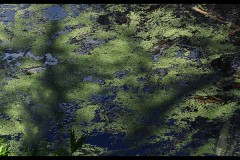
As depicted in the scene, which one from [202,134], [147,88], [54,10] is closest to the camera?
[202,134]

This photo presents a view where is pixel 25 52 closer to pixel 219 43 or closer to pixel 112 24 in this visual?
pixel 112 24

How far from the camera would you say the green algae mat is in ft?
6.88

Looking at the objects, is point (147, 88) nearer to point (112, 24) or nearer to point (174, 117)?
point (174, 117)

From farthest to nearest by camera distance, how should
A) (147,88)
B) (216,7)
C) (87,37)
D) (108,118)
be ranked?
(216,7)
(87,37)
(147,88)
(108,118)

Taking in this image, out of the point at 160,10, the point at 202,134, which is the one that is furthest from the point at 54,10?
the point at 202,134

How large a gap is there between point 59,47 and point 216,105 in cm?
115

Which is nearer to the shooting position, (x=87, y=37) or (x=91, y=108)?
(x=91, y=108)

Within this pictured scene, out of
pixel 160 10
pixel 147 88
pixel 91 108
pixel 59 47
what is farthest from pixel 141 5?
pixel 91 108

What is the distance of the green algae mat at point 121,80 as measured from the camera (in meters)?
2.10

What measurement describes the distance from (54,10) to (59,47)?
66cm

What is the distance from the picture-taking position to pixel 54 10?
11.4 ft

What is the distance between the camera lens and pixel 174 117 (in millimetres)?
2203

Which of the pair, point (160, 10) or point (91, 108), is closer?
point (91, 108)

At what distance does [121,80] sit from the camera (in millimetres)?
2537
